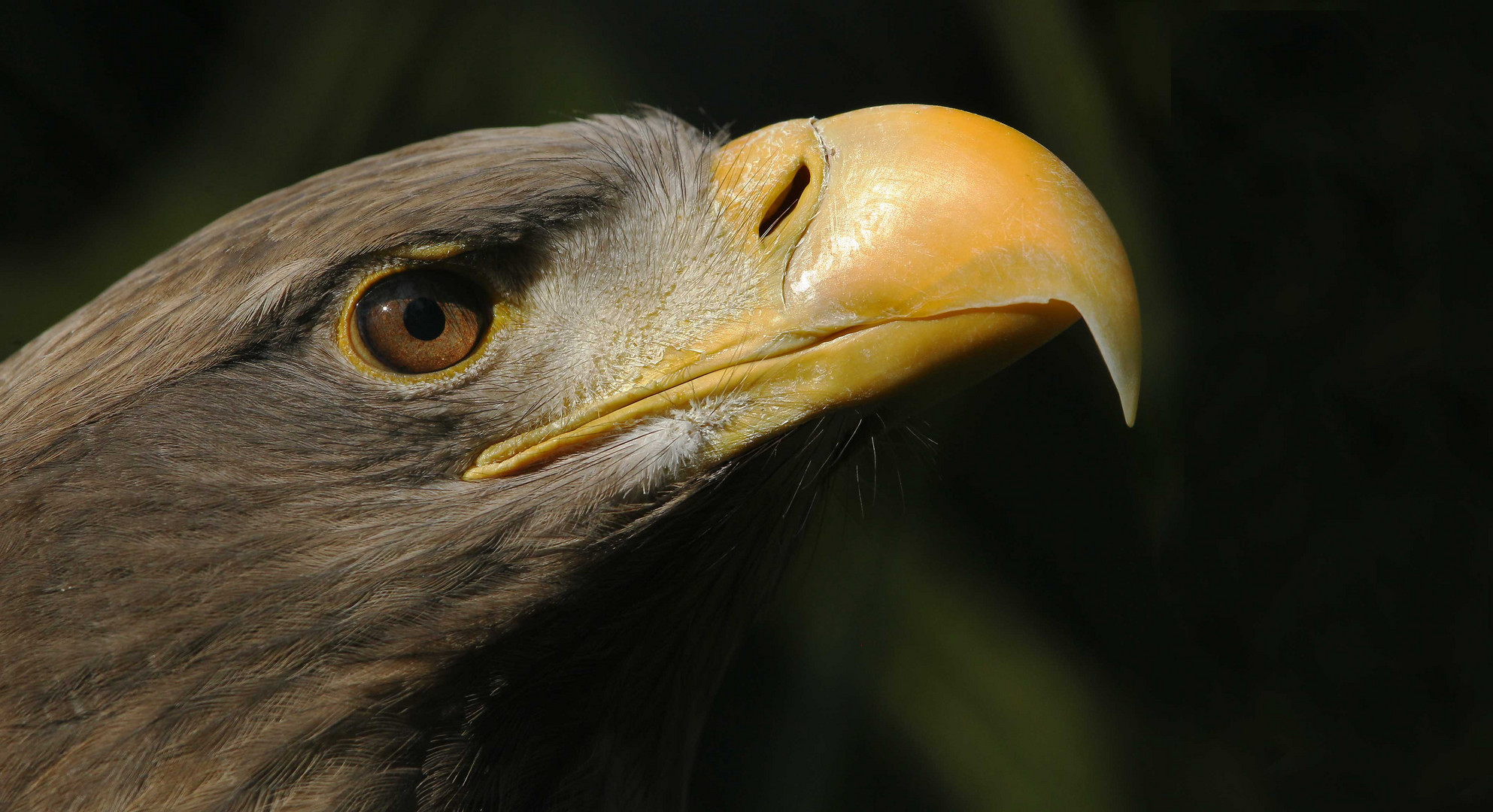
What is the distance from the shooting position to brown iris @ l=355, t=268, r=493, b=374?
142 cm

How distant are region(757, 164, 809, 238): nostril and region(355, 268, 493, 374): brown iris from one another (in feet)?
1.39

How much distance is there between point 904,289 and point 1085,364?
7.31ft

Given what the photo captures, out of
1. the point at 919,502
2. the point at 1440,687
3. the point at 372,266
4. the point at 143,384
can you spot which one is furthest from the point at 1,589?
the point at 1440,687

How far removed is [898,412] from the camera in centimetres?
142

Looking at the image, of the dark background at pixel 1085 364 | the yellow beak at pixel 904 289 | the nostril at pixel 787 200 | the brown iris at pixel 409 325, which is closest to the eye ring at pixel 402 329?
the brown iris at pixel 409 325

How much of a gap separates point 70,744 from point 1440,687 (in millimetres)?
3103

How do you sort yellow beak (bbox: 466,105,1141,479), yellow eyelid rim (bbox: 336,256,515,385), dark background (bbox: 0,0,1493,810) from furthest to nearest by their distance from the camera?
dark background (bbox: 0,0,1493,810) < yellow eyelid rim (bbox: 336,256,515,385) < yellow beak (bbox: 466,105,1141,479)

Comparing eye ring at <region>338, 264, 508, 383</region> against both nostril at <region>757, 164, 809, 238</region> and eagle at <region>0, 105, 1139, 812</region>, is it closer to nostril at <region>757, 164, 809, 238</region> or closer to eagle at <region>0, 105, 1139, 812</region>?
eagle at <region>0, 105, 1139, 812</region>

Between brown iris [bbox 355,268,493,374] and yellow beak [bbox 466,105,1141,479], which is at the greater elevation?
brown iris [bbox 355,268,493,374]

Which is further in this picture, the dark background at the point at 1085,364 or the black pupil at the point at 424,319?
the dark background at the point at 1085,364

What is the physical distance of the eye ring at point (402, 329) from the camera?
142cm

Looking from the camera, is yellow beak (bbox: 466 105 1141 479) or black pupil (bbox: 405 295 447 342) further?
black pupil (bbox: 405 295 447 342)

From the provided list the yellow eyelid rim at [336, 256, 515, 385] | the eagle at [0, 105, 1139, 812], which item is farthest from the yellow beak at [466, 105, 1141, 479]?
the yellow eyelid rim at [336, 256, 515, 385]

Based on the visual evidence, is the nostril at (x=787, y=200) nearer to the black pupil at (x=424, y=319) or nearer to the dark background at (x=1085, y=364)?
the black pupil at (x=424, y=319)
